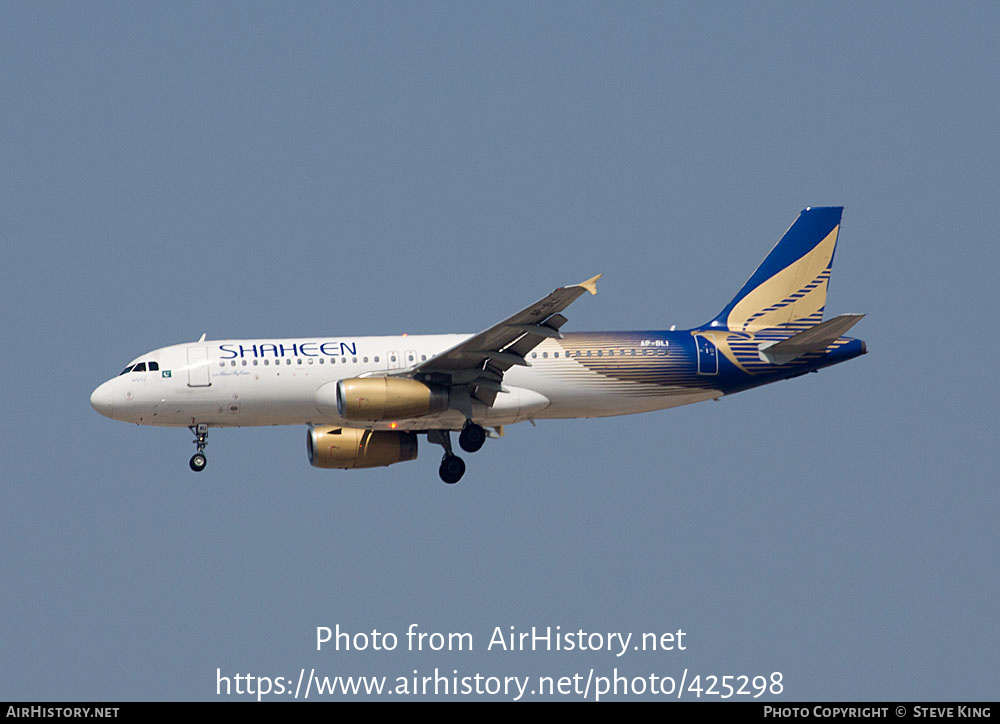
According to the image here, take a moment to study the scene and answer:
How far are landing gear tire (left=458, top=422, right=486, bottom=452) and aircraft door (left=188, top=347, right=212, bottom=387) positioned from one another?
712 centimetres

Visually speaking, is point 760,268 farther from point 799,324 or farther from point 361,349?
point 361,349

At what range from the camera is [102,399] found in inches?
1754

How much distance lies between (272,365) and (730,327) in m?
13.4

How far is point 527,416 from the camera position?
1795 inches

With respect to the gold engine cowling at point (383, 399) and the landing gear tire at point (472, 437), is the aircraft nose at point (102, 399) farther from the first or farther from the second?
the landing gear tire at point (472, 437)

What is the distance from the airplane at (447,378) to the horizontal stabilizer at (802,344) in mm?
29

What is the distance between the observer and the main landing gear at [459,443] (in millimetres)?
45344

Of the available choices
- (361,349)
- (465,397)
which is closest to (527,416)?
(465,397)

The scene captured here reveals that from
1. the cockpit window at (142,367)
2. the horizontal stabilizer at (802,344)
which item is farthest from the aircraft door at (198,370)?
the horizontal stabilizer at (802,344)

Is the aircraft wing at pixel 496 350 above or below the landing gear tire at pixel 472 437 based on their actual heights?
above

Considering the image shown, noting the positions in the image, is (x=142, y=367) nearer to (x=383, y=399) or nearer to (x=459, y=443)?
(x=383, y=399)

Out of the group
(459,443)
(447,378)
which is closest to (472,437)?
(459,443)

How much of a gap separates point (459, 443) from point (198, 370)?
24.7ft
